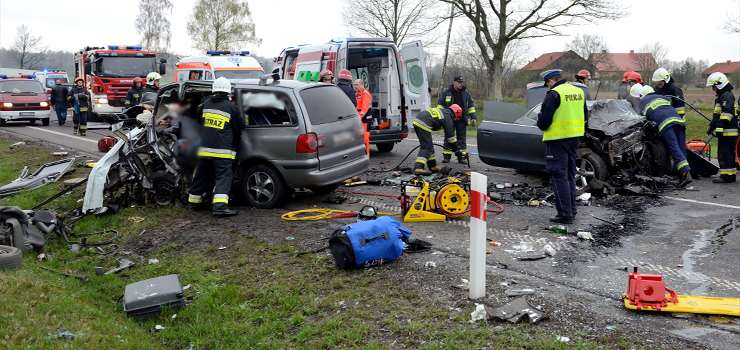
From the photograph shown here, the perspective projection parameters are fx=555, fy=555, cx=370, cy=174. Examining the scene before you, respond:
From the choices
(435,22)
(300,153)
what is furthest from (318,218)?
(435,22)

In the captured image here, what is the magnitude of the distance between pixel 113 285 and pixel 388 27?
28.6 metres

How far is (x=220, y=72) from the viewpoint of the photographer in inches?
640

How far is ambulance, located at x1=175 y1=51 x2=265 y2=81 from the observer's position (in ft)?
53.1

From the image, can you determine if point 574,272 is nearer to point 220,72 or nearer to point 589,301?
point 589,301

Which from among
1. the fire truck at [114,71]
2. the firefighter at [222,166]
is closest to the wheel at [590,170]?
the firefighter at [222,166]

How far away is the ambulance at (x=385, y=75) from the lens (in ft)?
37.3

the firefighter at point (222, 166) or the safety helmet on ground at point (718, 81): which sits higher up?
the safety helmet on ground at point (718, 81)

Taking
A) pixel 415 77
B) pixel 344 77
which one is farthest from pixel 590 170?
pixel 415 77

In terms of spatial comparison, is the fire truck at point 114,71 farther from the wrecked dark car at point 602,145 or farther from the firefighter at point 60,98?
the wrecked dark car at point 602,145

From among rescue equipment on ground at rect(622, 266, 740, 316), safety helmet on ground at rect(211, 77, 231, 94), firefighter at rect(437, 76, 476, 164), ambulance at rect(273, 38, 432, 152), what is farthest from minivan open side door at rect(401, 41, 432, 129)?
rescue equipment on ground at rect(622, 266, 740, 316)

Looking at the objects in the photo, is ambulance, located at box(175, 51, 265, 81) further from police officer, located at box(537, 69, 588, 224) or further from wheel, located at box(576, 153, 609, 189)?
police officer, located at box(537, 69, 588, 224)

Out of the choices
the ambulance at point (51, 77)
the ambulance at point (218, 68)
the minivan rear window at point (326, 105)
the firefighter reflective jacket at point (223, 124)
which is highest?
the ambulance at point (51, 77)

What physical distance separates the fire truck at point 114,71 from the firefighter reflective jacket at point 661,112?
15.5 metres

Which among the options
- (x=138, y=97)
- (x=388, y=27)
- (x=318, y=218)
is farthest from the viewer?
(x=388, y=27)
